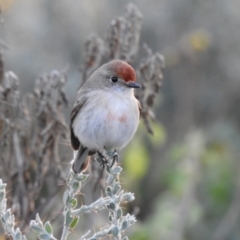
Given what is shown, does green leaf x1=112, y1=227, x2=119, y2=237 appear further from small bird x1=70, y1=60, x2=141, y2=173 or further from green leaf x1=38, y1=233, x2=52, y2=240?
small bird x1=70, y1=60, x2=141, y2=173

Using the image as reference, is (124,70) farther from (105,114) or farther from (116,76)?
(105,114)

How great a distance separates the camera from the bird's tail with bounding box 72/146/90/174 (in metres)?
3.74

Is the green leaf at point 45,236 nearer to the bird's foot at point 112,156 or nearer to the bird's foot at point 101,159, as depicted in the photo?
the bird's foot at point 112,156

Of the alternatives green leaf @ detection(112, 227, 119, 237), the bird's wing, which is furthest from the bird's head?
green leaf @ detection(112, 227, 119, 237)

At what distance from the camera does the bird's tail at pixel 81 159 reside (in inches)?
147

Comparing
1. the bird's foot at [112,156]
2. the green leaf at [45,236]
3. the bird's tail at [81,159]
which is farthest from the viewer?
the bird's tail at [81,159]

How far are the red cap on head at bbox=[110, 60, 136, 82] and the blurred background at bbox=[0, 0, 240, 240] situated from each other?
2.04 meters

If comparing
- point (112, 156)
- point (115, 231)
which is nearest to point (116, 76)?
point (112, 156)

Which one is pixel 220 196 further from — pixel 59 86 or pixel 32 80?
pixel 59 86

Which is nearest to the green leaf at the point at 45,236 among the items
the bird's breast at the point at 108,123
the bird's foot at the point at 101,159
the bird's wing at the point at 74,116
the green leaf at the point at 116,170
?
the green leaf at the point at 116,170

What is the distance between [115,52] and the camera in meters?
4.36

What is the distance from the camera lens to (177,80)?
27.9 feet

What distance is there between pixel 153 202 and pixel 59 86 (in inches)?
167

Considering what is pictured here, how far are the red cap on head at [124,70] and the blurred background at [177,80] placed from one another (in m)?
2.04
